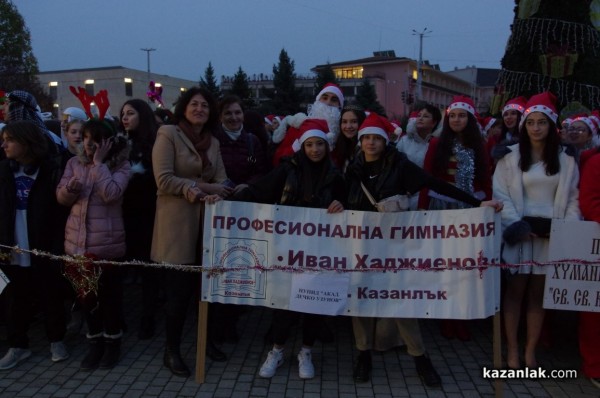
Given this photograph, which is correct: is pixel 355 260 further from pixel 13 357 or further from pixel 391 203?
pixel 13 357

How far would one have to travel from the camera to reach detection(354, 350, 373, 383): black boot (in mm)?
4328

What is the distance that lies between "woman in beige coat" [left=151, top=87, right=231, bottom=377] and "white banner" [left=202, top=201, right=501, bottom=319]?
0.82 feet

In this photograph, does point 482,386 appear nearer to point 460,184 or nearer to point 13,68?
point 460,184

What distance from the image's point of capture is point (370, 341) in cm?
443

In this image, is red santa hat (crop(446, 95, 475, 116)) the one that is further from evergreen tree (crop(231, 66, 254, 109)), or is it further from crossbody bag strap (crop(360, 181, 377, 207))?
evergreen tree (crop(231, 66, 254, 109))

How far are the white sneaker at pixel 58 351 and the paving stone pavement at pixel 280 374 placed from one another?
0.16 ft

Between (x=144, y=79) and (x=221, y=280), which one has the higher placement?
(x=144, y=79)

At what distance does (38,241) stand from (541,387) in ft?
14.4

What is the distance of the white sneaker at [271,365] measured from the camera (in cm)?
438

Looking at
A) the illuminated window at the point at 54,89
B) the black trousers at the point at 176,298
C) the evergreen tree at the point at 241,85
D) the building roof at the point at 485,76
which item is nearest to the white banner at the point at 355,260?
the black trousers at the point at 176,298

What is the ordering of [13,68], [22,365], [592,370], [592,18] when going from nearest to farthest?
[592,370] < [22,365] < [592,18] < [13,68]

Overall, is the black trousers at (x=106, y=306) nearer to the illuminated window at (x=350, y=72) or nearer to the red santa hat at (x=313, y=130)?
the red santa hat at (x=313, y=130)

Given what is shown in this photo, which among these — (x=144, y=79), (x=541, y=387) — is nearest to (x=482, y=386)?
(x=541, y=387)

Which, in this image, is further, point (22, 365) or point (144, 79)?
point (144, 79)
